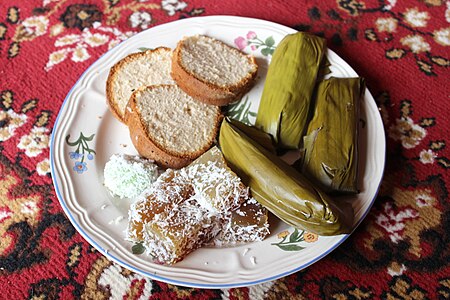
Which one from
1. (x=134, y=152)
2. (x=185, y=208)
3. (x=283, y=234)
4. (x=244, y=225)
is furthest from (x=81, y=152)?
(x=283, y=234)

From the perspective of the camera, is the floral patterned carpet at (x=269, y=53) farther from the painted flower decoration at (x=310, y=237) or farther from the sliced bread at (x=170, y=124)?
the sliced bread at (x=170, y=124)

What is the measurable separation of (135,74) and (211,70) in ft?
1.01

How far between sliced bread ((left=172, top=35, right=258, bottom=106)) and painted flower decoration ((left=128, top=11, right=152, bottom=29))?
1.29ft

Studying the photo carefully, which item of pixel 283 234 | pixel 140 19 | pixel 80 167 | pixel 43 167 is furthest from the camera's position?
pixel 140 19

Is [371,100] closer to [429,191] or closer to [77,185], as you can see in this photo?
[429,191]

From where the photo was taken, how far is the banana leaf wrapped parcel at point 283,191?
1471 mm

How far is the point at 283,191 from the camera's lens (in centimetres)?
150

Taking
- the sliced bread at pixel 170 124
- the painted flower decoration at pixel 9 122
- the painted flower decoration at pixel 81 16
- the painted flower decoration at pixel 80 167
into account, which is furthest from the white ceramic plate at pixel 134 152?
the painted flower decoration at pixel 81 16

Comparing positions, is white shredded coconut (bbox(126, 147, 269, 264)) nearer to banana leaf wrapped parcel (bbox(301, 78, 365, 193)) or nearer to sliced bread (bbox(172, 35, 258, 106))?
banana leaf wrapped parcel (bbox(301, 78, 365, 193))

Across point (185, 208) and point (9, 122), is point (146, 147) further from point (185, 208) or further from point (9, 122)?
point (9, 122)

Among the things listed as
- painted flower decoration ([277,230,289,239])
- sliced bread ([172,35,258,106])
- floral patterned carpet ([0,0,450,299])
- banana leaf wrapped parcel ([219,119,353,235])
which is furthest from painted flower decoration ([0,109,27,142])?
painted flower decoration ([277,230,289,239])

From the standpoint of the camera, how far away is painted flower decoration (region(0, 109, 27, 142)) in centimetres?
192

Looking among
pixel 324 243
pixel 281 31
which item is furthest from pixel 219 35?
pixel 324 243

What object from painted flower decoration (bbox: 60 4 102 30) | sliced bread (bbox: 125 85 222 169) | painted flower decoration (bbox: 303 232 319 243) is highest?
painted flower decoration (bbox: 60 4 102 30)
